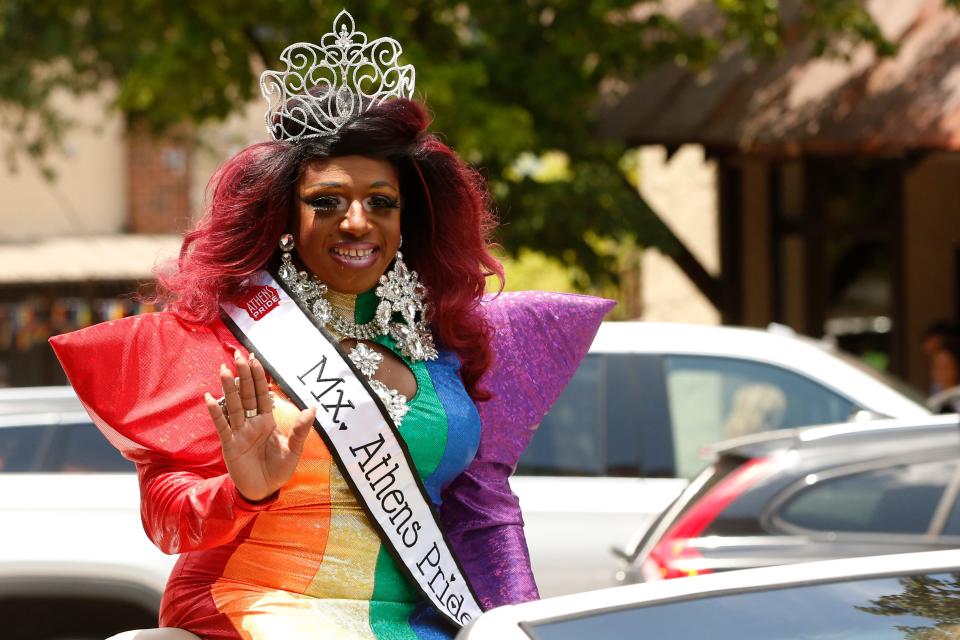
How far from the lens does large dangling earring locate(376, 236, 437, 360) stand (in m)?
2.98

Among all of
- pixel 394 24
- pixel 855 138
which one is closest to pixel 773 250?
pixel 855 138

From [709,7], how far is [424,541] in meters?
9.30

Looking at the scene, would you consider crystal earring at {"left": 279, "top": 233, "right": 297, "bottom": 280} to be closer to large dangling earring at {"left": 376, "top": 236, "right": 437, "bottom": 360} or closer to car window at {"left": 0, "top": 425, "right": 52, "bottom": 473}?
large dangling earring at {"left": 376, "top": 236, "right": 437, "bottom": 360}

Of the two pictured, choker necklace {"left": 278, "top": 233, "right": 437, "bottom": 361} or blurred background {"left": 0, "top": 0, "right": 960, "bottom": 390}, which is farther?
blurred background {"left": 0, "top": 0, "right": 960, "bottom": 390}

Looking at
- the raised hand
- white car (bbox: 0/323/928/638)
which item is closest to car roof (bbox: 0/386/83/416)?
white car (bbox: 0/323/928/638)

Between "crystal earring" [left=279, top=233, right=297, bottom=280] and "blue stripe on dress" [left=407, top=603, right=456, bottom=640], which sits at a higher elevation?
"crystal earring" [left=279, top=233, right=297, bottom=280]

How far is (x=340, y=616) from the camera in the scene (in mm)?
2658

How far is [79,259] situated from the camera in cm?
1927

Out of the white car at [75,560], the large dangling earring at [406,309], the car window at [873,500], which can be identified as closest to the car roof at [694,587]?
the large dangling earring at [406,309]

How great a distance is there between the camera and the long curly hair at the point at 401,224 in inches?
113

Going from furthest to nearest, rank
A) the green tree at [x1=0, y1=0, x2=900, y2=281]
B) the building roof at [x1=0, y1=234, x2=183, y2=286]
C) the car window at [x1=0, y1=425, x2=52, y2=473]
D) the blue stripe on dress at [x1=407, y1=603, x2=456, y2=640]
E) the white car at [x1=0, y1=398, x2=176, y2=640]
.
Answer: the building roof at [x1=0, y1=234, x2=183, y2=286] < the green tree at [x1=0, y1=0, x2=900, y2=281] < the car window at [x1=0, y1=425, x2=52, y2=473] < the white car at [x1=0, y1=398, x2=176, y2=640] < the blue stripe on dress at [x1=407, y1=603, x2=456, y2=640]

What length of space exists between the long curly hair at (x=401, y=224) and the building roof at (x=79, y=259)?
49.1 ft

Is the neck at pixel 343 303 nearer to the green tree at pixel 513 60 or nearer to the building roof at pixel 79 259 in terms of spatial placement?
the green tree at pixel 513 60

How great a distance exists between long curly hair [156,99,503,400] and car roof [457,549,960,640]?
824 millimetres
